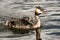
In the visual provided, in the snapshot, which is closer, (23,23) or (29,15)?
(23,23)

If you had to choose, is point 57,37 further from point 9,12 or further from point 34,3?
point 34,3

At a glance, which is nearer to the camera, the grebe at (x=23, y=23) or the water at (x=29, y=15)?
the water at (x=29, y=15)

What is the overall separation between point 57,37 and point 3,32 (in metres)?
1.76

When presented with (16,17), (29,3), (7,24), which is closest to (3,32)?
(7,24)

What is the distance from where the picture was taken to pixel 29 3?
1371 centimetres

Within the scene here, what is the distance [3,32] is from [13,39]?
74cm

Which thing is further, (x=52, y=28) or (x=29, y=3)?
(x=29, y=3)

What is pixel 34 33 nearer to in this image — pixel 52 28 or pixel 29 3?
pixel 52 28

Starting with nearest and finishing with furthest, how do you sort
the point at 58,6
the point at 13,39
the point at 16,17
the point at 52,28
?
the point at 13,39
the point at 52,28
the point at 16,17
the point at 58,6

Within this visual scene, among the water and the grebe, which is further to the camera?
the grebe

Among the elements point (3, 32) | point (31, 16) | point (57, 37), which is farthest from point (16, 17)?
point (57, 37)

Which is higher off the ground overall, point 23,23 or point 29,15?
point 29,15

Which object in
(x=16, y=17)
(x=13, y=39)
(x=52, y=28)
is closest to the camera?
(x=13, y=39)

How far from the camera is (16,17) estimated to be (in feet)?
38.5
